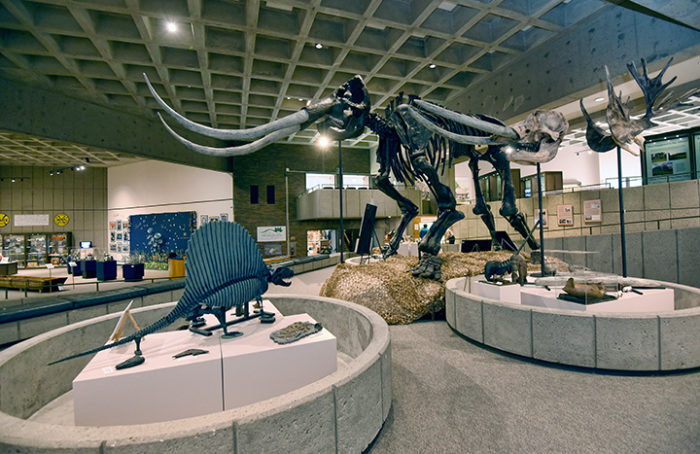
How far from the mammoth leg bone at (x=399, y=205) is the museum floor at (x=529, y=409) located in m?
2.53

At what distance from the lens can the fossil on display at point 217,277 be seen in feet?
6.66

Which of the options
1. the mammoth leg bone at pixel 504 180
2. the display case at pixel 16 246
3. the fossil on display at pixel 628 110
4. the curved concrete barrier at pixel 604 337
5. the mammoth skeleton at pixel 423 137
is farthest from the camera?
the display case at pixel 16 246

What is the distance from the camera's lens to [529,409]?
2201 mm

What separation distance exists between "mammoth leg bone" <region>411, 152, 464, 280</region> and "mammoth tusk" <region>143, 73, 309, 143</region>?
1912 mm

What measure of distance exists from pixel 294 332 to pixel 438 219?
3055 mm

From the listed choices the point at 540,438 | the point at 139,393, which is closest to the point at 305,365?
the point at 139,393

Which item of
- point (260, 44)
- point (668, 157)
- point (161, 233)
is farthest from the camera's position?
point (161, 233)

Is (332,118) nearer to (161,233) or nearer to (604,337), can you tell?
(604,337)

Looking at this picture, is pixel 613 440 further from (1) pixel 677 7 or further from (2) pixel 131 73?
(2) pixel 131 73

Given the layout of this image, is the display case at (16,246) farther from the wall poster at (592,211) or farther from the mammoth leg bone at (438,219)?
the wall poster at (592,211)

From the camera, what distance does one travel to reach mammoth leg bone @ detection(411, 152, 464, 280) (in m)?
4.51

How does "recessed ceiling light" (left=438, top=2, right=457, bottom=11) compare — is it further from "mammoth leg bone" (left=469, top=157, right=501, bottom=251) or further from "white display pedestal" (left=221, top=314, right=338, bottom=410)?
"white display pedestal" (left=221, top=314, right=338, bottom=410)

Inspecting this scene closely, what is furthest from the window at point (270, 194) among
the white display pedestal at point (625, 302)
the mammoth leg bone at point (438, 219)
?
the white display pedestal at point (625, 302)

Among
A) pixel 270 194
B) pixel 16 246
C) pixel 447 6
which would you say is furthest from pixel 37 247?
pixel 447 6
